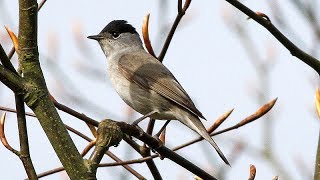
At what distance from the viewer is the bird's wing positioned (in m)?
4.79

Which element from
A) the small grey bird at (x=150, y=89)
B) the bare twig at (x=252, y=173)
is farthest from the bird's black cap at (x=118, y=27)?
the bare twig at (x=252, y=173)

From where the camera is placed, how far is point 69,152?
5.39ft

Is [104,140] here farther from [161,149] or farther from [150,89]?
[150,89]

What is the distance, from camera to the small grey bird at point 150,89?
452cm

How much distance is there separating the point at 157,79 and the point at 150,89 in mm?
132

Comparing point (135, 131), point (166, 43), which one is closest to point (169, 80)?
point (166, 43)

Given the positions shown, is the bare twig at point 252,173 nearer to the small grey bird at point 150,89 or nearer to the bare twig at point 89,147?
the bare twig at point 89,147

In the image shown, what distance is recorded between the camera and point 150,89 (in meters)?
5.00

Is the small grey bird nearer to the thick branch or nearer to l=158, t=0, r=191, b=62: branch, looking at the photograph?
l=158, t=0, r=191, b=62: branch

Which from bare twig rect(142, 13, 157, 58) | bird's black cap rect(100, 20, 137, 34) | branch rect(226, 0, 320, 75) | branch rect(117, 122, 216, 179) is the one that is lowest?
branch rect(117, 122, 216, 179)

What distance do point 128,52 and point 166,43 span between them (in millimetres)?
3742

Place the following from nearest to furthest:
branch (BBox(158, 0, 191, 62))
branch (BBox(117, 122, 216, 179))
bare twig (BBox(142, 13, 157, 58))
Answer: branch (BBox(117, 122, 216, 179)) < branch (BBox(158, 0, 191, 62)) < bare twig (BBox(142, 13, 157, 58))

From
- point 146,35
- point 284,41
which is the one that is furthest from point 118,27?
point 284,41

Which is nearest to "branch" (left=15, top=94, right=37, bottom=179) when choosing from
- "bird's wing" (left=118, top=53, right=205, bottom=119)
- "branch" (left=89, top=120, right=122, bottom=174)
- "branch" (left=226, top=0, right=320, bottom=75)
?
"branch" (left=89, top=120, right=122, bottom=174)
